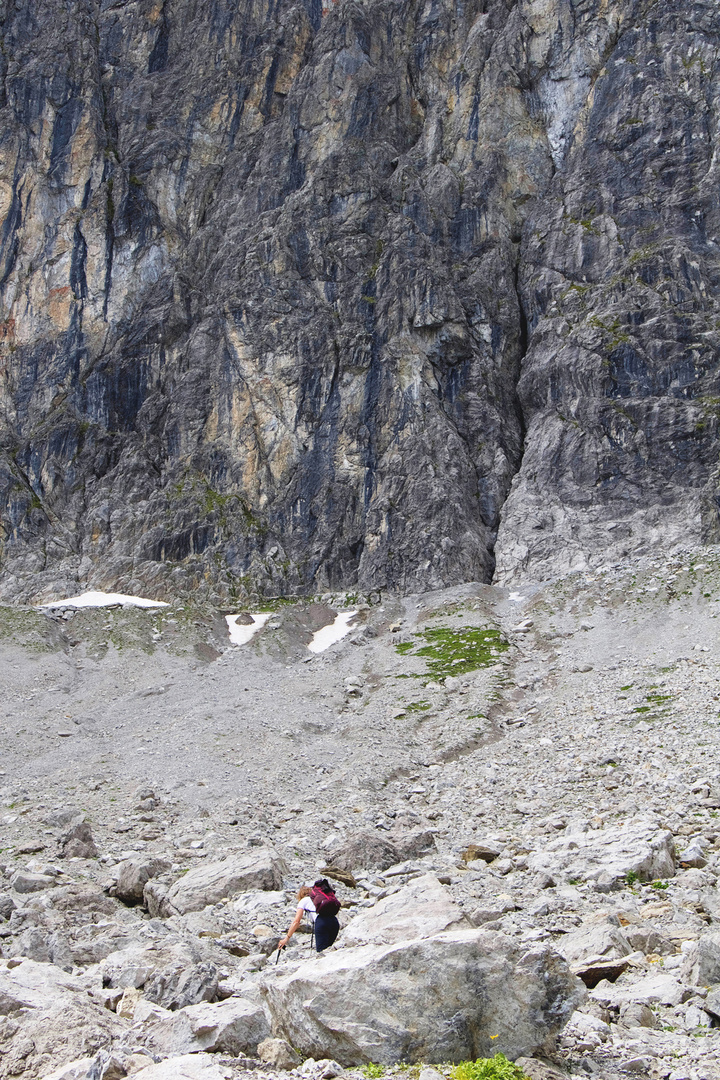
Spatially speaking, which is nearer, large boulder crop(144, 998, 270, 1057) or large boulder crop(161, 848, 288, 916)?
large boulder crop(144, 998, 270, 1057)

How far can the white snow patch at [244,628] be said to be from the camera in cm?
7725

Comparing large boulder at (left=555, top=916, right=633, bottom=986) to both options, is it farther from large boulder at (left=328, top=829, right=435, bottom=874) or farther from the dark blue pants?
large boulder at (left=328, top=829, right=435, bottom=874)

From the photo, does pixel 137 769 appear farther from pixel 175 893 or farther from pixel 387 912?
pixel 387 912

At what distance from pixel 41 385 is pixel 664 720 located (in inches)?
4006

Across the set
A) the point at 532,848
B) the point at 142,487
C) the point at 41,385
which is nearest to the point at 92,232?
the point at 41,385

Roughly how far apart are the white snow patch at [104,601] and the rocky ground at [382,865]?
25731 millimetres

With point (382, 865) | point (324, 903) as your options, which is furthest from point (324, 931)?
point (382, 865)

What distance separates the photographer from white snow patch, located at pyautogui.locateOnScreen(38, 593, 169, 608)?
280ft

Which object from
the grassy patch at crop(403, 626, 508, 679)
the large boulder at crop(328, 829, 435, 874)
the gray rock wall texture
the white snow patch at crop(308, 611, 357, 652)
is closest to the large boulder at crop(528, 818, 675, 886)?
the large boulder at crop(328, 829, 435, 874)

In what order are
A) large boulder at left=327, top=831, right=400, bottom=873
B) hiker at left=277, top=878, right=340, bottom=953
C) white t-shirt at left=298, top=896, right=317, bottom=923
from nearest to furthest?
hiker at left=277, top=878, right=340, bottom=953
white t-shirt at left=298, top=896, right=317, bottom=923
large boulder at left=327, top=831, right=400, bottom=873

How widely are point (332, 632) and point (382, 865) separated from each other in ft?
197

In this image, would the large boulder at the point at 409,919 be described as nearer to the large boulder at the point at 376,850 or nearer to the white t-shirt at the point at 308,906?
the white t-shirt at the point at 308,906

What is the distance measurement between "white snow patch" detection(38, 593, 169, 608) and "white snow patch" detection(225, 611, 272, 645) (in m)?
8.71

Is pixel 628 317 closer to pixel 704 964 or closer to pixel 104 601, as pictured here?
pixel 104 601
